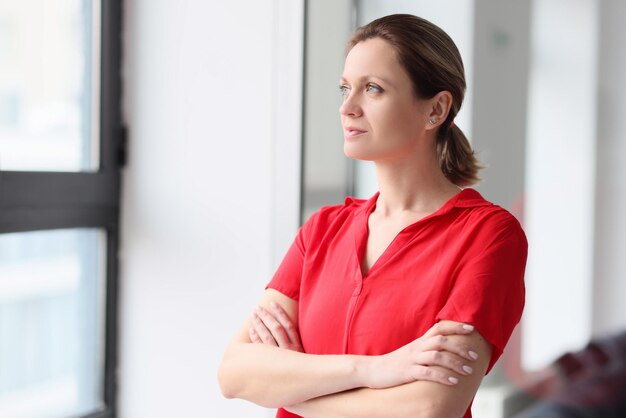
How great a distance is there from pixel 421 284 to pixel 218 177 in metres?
1.17

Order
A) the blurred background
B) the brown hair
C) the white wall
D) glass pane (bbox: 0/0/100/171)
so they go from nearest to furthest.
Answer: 1. the brown hair
2. the blurred background
3. the white wall
4. glass pane (bbox: 0/0/100/171)

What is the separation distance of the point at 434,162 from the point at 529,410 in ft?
2.38

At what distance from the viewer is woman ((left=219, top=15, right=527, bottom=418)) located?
4.04ft

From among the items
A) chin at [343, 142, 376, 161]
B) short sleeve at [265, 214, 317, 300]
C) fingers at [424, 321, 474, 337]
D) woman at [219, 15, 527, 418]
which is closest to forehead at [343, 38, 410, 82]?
woman at [219, 15, 527, 418]

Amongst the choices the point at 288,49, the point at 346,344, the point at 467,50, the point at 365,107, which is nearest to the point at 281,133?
the point at 288,49

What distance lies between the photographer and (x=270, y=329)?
1.46 metres

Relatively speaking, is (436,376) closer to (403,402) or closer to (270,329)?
(403,402)

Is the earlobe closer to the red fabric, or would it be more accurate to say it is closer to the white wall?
the red fabric

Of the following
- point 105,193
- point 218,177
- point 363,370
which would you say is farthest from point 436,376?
point 105,193

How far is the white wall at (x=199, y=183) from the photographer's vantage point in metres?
2.17

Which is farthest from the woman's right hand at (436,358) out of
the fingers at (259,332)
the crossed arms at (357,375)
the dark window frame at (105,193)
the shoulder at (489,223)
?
the dark window frame at (105,193)

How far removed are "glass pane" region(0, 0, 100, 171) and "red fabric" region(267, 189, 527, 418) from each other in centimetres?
136

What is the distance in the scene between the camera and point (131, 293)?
8.67ft

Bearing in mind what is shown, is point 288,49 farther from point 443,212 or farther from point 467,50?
point 443,212
